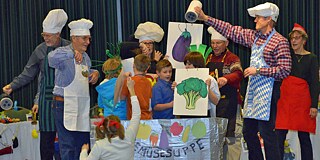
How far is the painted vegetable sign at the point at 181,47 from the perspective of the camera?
566 centimetres

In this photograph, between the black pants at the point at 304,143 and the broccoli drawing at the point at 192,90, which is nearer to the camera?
the broccoli drawing at the point at 192,90

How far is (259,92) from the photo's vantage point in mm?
5086

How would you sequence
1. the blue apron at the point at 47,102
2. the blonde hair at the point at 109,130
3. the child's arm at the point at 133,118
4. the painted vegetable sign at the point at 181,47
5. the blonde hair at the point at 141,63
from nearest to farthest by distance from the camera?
the blonde hair at the point at 109,130
the child's arm at the point at 133,118
the blonde hair at the point at 141,63
the blue apron at the point at 47,102
the painted vegetable sign at the point at 181,47

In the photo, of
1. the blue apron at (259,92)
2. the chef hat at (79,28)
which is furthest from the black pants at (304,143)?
the chef hat at (79,28)

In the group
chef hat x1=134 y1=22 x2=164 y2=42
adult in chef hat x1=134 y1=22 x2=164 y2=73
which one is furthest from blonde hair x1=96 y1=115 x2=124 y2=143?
chef hat x1=134 y1=22 x2=164 y2=42

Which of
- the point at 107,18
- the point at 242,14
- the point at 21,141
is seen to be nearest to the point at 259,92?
the point at 242,14

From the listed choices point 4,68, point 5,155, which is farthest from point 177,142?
point 4,68

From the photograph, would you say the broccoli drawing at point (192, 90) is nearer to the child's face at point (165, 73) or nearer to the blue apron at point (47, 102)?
the child's face at point (165, 73)

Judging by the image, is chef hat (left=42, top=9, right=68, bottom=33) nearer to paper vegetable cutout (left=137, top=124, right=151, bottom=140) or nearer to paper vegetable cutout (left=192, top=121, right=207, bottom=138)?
paper vegetable cutout (left=137, top=124, right=151, bottom=140)

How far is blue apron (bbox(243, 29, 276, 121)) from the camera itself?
5.01 metres

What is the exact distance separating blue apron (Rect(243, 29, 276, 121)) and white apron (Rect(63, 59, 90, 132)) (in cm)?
126

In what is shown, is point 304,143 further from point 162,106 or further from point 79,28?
point 79,28

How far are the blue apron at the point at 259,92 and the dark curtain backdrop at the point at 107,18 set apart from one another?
2077mm

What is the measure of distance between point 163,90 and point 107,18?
100 inches
